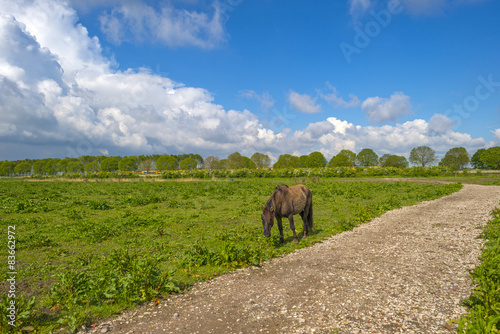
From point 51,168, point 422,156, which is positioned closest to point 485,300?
point 422,156

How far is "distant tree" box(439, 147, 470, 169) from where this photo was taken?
340 feet

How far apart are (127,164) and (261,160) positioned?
8867 centimetres

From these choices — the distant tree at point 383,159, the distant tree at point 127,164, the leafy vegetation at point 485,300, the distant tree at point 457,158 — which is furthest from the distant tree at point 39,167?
the distant tree at point 457,158

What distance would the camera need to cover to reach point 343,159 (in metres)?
117

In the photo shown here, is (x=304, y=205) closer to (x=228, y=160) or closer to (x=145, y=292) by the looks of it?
(x=145, y=292)

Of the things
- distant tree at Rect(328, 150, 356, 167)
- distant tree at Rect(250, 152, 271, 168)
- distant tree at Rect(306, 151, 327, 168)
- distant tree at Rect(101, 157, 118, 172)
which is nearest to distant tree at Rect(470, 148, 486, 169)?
distant tree at Rect(328, 150, 356, 167)

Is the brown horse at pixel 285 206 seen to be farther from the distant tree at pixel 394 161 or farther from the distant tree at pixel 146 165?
the distant tree at pixel 146 165

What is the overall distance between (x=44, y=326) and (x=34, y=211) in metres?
19.0

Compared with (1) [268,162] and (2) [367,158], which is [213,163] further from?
(2) [367,158]

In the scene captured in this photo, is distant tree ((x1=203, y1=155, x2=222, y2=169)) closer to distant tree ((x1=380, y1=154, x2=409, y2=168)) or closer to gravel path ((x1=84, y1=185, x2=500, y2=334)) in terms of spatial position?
distant tree ((x1=380, y1=154, x2=409, y2=168))

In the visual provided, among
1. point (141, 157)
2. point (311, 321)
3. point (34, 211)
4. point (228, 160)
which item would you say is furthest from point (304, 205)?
point (141, 157)

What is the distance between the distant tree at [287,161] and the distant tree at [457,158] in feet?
207

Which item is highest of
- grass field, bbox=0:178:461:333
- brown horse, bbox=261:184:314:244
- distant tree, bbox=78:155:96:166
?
distant tree, bbox=78:155:96:166

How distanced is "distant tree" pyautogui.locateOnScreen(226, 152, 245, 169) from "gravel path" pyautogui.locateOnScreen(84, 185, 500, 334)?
115 m
